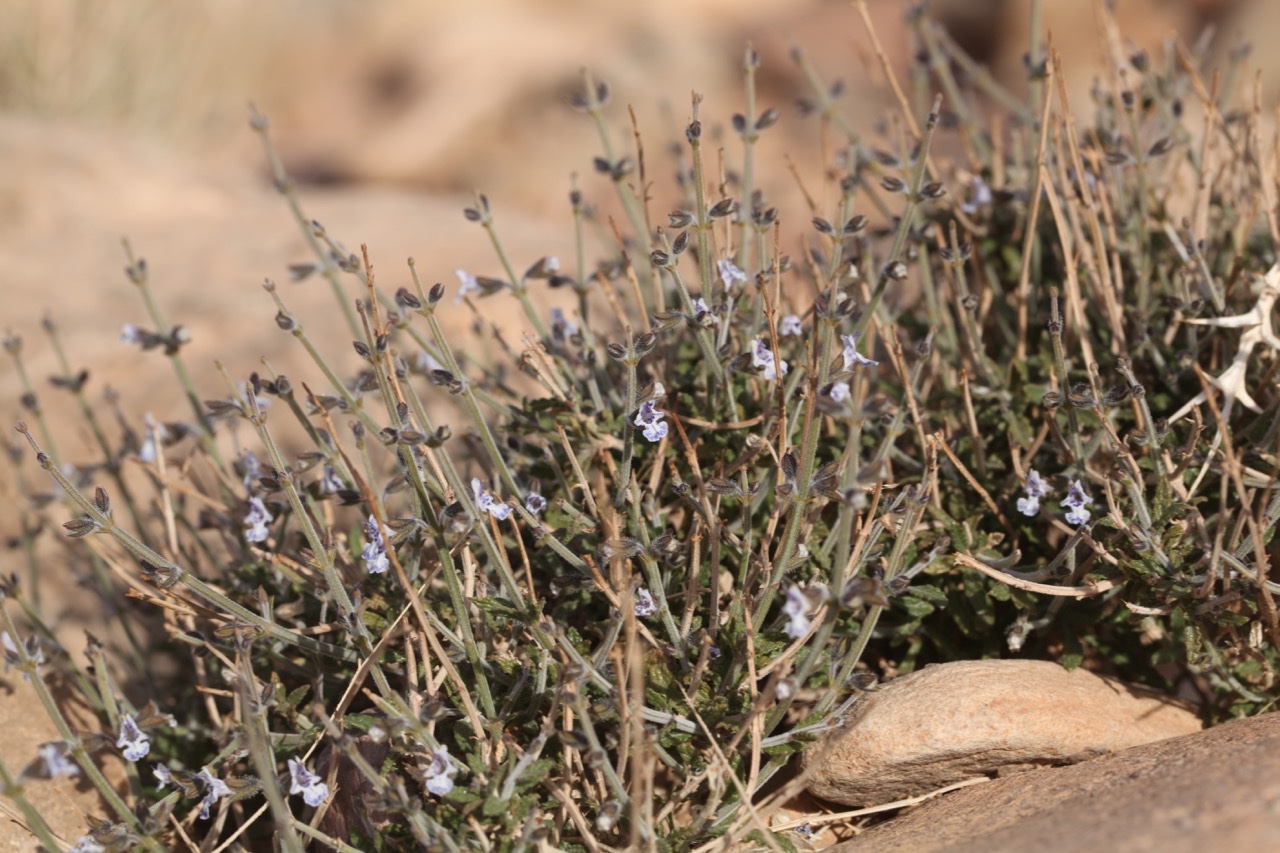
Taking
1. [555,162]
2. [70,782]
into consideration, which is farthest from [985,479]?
[555,162]

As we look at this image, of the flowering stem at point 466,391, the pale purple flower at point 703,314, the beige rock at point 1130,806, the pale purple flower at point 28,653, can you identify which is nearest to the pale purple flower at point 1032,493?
the beige rock at point 1130,806

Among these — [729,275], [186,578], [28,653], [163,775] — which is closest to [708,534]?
[729,275]

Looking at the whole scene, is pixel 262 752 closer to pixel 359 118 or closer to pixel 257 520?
pixel 257 520

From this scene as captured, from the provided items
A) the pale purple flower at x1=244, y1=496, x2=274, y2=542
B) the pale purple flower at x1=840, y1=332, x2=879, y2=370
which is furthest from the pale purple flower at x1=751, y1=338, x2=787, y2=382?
the pale purple flower at x1=244, y1=496, x2=274, y2=542

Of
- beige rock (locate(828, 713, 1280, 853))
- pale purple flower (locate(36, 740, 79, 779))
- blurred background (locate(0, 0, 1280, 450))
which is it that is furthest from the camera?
blurred background (locate(0, 0, 1280, 450))

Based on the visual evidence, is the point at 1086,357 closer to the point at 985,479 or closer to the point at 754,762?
the point at 985,479

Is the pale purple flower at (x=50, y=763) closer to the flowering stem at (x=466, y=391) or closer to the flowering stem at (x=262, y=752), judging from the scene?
the flowering stem at (x=262, y=752)

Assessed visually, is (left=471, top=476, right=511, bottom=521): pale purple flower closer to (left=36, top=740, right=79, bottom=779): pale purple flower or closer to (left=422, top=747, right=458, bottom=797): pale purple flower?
(left=422, top=747, right=458, bottom=797): pale purple flower
